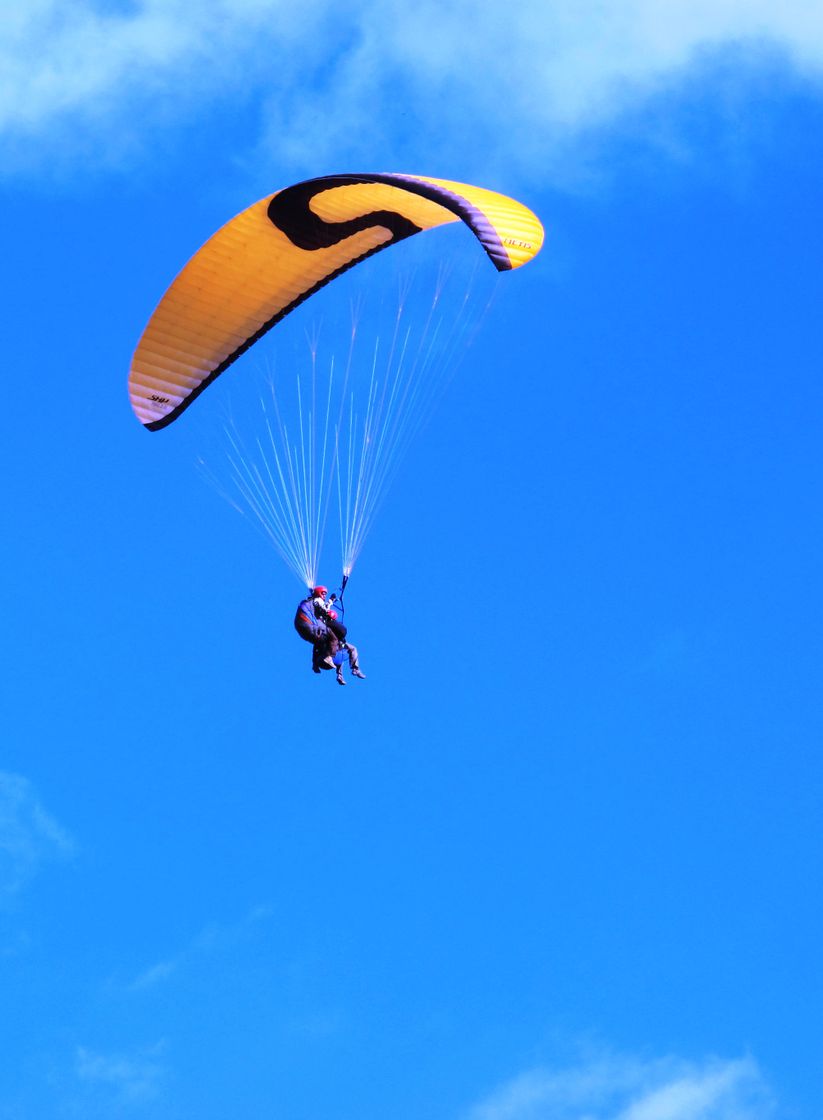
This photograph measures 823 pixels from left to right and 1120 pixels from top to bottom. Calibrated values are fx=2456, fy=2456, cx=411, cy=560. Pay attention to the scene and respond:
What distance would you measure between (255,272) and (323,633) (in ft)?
15.8

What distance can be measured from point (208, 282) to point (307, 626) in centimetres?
466

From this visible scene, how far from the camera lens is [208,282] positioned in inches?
1191

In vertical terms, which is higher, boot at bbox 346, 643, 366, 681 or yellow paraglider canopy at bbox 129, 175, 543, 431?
yellow paraglider canopy at bbox 129, 175, 543, 431

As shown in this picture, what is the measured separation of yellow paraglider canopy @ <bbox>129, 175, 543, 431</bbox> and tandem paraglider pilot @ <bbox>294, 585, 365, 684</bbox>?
3.52m

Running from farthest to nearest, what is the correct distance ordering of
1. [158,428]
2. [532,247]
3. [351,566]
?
[158,428], [351,566], [532,247]

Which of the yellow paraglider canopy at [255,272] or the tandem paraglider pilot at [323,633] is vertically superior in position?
the yellow paraglider canopy at [255,272]

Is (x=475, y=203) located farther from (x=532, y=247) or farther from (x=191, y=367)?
(x=191, y=367)

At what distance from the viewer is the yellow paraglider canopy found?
29.5m

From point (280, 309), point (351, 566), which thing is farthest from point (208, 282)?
point (351, 566)

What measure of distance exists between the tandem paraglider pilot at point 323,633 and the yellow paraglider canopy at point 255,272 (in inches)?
138

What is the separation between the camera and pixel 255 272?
99.8 feet

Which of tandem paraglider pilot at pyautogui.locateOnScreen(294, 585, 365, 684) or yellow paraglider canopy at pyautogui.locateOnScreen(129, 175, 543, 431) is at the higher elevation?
yellow paraglider canopy at pyautogui.locateOnScreen(129, 175, 543, 431)

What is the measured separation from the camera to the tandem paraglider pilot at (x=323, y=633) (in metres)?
28.7

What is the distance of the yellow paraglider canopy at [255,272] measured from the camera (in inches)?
1160
